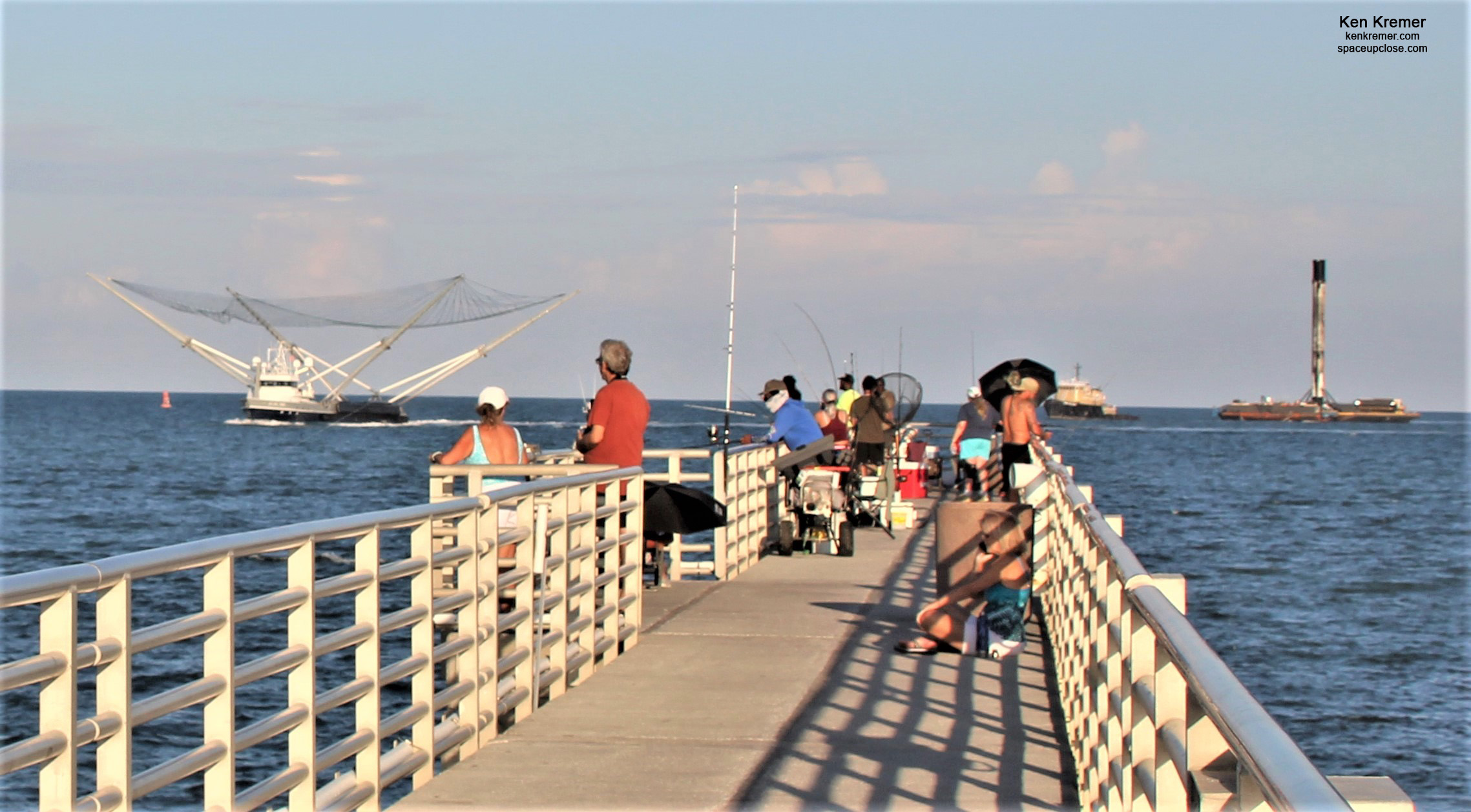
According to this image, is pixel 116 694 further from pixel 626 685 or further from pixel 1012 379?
pixel 1012 379

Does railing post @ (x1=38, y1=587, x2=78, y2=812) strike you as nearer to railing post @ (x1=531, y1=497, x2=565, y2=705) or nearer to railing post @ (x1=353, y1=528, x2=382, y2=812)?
railing post @ (x1=353, y1=528, x2=382, y2=812)

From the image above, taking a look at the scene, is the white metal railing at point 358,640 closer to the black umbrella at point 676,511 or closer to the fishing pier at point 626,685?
the fishing pier at point 626,685

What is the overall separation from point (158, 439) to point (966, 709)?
384ft

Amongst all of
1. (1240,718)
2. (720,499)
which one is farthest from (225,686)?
(720,499)

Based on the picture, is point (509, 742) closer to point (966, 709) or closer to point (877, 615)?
point (966, 709)

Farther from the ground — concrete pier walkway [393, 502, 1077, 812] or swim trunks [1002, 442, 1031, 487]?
swim trunks [1002, 442, 1031, 487]

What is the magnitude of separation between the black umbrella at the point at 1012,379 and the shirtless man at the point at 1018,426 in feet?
0.42

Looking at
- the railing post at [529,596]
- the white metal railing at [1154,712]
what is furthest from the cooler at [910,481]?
the railing post at [529,596]

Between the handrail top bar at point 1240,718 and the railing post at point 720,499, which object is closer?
the handrail top bar at point 1240,718

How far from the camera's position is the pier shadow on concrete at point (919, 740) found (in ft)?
20.2

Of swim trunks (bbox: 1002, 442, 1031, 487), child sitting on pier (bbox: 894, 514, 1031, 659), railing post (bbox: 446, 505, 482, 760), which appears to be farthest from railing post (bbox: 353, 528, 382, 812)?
swim trunks (bbox: 1002, 442, 1031, 487)

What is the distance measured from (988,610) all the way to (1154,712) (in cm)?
594

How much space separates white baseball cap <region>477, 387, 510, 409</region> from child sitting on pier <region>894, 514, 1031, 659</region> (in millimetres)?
2704

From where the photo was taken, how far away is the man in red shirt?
1039 centimetres
